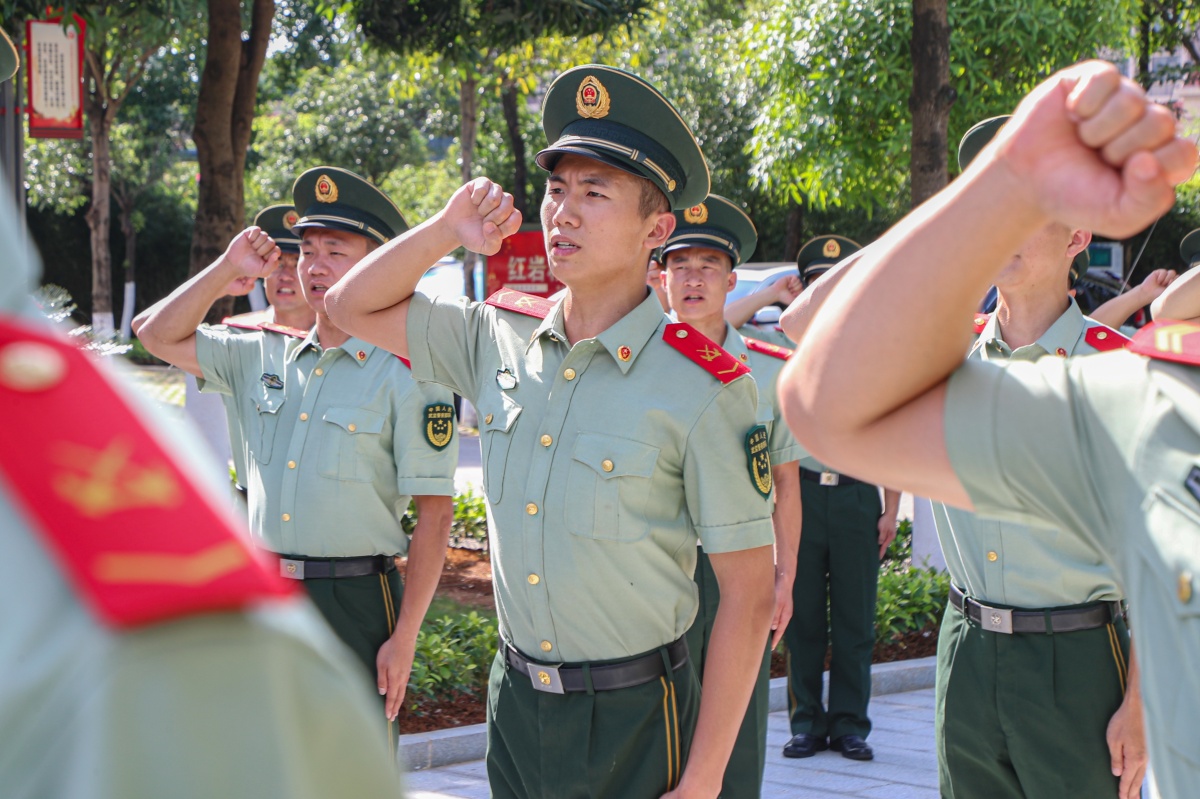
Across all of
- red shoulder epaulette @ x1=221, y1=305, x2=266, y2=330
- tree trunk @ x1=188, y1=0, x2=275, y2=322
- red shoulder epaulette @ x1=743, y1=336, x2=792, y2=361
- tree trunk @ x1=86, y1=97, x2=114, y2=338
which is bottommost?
red shoulder epaulette @ x1=743, y1=336, x2=792, y2=361

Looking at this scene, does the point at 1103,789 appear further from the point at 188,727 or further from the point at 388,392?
the point at 188,727

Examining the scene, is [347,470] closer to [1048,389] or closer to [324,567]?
[324,567]

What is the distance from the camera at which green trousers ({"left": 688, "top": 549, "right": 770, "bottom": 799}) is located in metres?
4.22

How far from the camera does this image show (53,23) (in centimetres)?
673

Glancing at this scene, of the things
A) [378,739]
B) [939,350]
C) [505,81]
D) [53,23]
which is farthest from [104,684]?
[505,81]

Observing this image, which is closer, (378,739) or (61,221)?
(378,739)

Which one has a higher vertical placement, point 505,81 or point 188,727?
point 505,81

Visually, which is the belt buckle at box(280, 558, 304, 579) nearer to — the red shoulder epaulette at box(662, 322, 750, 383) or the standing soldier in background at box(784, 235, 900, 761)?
the red shoulder epaulette at box(662, 322, 750, 383)

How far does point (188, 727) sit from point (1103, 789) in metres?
3.04

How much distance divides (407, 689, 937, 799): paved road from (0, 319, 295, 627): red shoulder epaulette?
14.9 feet

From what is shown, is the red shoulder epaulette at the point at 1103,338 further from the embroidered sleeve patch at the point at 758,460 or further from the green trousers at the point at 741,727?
the green trousers at the point at 741,727

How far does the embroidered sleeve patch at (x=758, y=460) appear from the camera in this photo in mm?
2825

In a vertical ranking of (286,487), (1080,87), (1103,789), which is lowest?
(1103,789)

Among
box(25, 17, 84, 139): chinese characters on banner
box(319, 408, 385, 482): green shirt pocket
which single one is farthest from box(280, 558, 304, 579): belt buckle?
box(25, 17, 84, 139): chinese characters on banner
